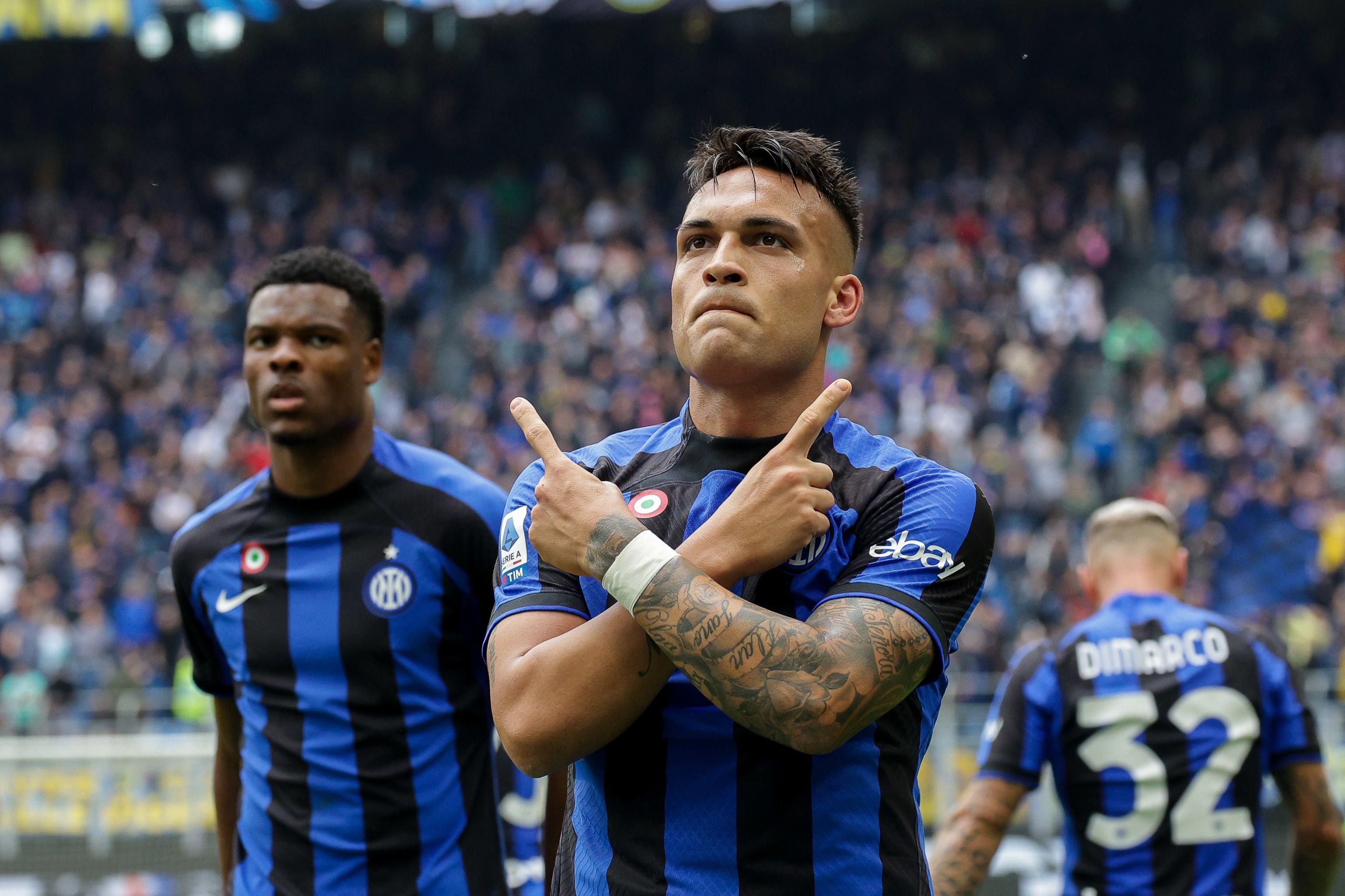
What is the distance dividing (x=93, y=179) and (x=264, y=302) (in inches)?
888

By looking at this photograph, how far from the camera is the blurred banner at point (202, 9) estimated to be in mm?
19969

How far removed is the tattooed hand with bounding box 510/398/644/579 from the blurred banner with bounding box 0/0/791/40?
18.6 m

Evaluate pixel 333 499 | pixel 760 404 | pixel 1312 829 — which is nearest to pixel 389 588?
pixel 333 499

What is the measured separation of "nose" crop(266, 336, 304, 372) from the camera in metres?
3.75

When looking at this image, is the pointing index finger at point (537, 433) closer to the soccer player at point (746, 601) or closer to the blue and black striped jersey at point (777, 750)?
the soccer player at point (746, 601)

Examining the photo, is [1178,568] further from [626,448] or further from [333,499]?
[333,499]

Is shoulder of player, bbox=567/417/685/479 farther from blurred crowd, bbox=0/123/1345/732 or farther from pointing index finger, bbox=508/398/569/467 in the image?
blurred crowd, bbox=0/123/1345/732

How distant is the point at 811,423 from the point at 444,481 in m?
1.82

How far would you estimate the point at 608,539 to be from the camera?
2.28 metres

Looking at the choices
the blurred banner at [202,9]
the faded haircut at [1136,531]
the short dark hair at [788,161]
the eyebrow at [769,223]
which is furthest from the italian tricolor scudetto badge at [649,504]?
the blurred banner at [202,9]

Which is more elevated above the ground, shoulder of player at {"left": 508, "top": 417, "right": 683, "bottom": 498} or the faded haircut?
shoulder of player at {"left": 508, "top": 417, "right": 683, "bottom": 498}

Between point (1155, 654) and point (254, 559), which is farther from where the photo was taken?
point (1155, 654)

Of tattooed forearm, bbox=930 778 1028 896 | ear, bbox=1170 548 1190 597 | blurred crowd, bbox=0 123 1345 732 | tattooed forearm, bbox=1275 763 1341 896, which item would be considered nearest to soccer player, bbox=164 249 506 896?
tattooed forearm, bbox=930 778 1028 896

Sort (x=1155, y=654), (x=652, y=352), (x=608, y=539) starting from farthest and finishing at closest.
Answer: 1. (x=652, y=352)
2. (x=1155, y=654)
3. (x=608, y=539)
